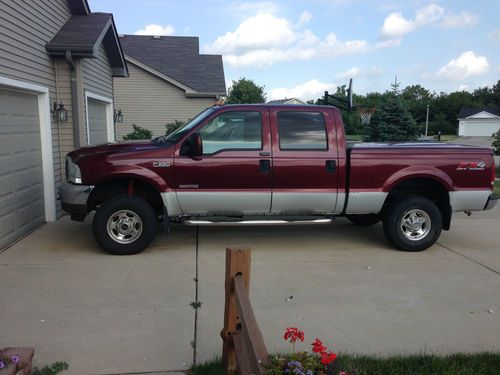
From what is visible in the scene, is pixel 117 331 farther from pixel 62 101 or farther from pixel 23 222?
pixel 62 101

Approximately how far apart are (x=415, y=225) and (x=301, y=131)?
210cm

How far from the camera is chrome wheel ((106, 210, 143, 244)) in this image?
21.1ft

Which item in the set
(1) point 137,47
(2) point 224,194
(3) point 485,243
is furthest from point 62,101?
(1) point 137,47

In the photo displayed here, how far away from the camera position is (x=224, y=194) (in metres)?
6.55

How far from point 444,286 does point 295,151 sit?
98.4 inches

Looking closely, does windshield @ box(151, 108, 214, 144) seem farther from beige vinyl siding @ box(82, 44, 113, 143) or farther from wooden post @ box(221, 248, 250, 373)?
beige vinyl siding @ box(82, 44, 113, 143)

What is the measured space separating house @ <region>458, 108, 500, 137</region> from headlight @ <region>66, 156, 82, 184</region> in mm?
81891

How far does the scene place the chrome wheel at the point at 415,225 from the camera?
6.89 meters

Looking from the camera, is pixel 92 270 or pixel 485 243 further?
pixel 485 243

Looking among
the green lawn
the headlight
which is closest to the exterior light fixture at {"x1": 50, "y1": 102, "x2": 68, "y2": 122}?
the headlight

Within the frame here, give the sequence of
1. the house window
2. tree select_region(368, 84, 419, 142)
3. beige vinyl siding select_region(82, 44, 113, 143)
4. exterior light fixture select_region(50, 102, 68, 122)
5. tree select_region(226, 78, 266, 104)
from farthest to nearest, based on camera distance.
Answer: tree select_region(226, 78, 266, 104) < tree select_region(368, 84, 419, 142) < beige vinyl siding select_region(82, 44, 113, 143) < exterior light fixture select_region(50, 102, 68, 122) < the house window

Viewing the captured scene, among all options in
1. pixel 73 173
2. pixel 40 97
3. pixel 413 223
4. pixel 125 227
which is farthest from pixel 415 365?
pixel 40 97

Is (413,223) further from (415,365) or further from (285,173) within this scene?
(415,365)

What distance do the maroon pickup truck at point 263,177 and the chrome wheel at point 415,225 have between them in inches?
0.6
